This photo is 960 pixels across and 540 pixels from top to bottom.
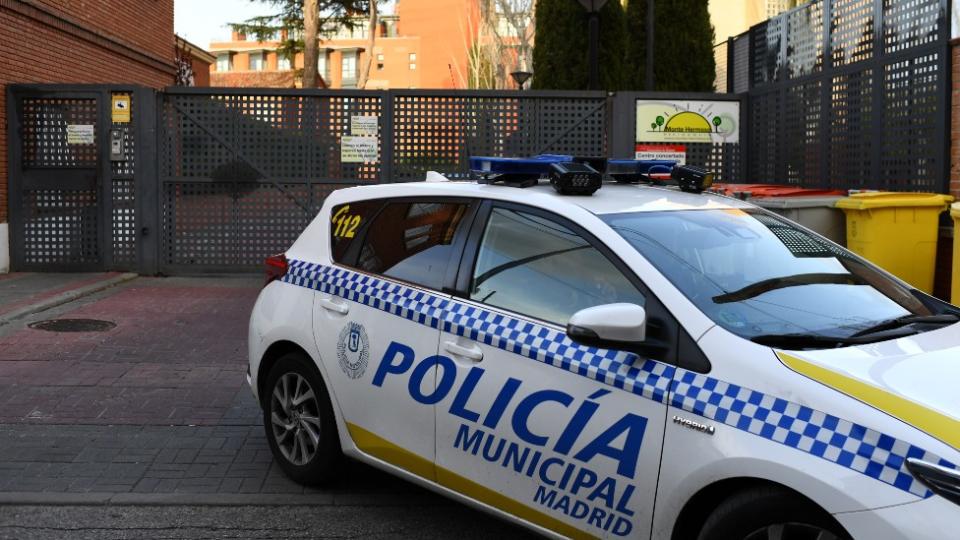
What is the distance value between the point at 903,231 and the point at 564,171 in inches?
226

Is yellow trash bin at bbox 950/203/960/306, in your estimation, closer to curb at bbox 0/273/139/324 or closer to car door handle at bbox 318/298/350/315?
car door handle at bbox 318/298/350/315

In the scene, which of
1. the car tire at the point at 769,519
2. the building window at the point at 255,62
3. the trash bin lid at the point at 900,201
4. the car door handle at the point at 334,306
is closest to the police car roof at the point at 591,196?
the car door handle at the point at 334,306

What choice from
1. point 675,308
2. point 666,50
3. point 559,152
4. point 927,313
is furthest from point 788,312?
point 666,50

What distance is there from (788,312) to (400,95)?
413 inches

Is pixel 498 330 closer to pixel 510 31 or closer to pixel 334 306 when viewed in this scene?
pixel 334 306

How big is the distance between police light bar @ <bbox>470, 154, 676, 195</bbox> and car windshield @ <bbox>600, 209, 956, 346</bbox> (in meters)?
0.31

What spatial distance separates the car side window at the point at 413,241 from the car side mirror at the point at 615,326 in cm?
102

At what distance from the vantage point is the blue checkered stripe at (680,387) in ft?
9.27

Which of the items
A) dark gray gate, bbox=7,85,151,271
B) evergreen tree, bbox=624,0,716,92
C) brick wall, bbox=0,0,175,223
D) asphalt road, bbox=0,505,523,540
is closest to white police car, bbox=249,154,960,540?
asphalt road, bbox=0,505,523,540

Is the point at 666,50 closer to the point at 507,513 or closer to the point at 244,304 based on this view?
the point at 244,304

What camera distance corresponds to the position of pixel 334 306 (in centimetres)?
479

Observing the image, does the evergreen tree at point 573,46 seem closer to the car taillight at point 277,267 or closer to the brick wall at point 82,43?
the brick wall at point 82,43

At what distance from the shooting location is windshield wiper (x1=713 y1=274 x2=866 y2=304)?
3674mm

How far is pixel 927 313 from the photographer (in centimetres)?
404
